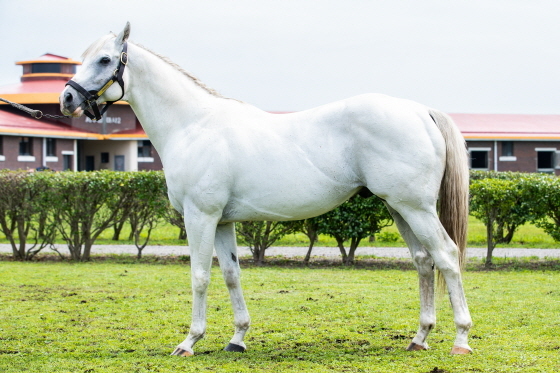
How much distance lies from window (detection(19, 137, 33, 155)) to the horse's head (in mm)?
34910

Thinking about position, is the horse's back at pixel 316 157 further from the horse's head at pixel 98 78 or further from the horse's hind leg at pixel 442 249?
the horse's head at pixel 98 78

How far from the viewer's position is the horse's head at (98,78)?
18.1ft

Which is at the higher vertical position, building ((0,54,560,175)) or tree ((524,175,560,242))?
building ((0,54,560,175))

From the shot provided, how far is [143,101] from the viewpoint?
5762 millimetres

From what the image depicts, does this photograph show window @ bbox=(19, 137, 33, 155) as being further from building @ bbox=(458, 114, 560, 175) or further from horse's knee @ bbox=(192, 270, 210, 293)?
horse's knee @ bbox=(192, 270, 210, 293)

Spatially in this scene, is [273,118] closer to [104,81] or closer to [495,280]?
[104,81]

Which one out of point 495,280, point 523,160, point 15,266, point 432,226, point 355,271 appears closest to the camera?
point 432,226

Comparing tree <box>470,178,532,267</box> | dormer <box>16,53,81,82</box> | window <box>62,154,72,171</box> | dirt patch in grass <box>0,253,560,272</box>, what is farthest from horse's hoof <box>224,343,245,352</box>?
dormer <box>16,53,81,82</box>

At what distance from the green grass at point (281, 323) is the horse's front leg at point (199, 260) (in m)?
0.16

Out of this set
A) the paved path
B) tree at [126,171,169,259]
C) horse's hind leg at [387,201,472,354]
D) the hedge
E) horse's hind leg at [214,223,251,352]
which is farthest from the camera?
the paved path

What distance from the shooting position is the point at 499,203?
11.6m

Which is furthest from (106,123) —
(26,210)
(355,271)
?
(355,271)

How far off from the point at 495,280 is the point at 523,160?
33.6 m

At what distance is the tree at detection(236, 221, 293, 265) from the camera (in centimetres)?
1243
